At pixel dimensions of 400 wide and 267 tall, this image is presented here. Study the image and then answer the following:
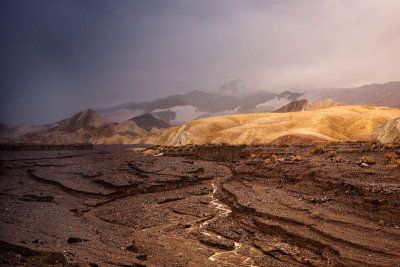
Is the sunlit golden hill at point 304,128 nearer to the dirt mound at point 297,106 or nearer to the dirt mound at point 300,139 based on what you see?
the dirt mound at point 300,139

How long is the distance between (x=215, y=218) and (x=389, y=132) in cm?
2621

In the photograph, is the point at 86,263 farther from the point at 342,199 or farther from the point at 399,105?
the point at 399,105

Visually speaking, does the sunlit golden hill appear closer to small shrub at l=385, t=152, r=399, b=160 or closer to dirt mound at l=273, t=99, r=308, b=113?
small shrub at l=385, t=152, r=399, b=160

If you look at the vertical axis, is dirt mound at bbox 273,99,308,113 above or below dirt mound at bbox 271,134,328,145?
above

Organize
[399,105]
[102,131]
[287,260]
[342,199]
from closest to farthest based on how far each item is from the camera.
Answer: [287,260] < [342,199] < [399,105] < [102,131]

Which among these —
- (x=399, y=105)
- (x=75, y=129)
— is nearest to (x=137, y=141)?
(x=75, y=129)

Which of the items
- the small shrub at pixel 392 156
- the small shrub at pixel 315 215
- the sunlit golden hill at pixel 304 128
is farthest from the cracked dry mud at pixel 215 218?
the sunlit golden hill at pixel 304 128

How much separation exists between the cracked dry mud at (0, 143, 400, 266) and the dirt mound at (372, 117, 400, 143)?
36.2 feet

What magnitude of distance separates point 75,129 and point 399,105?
199958 mm

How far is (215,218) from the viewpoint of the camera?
12.0 metres

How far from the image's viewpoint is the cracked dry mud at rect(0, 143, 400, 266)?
294 inches

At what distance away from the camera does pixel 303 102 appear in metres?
133

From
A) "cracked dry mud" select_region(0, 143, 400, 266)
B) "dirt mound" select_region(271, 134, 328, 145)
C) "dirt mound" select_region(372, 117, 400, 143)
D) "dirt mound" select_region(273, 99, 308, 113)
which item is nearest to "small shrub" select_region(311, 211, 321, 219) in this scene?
"cracked dry mud" select_region(0, 143, 400, 266)

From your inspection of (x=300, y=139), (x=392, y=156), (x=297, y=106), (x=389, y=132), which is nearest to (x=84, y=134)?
(x=297, y=106)
